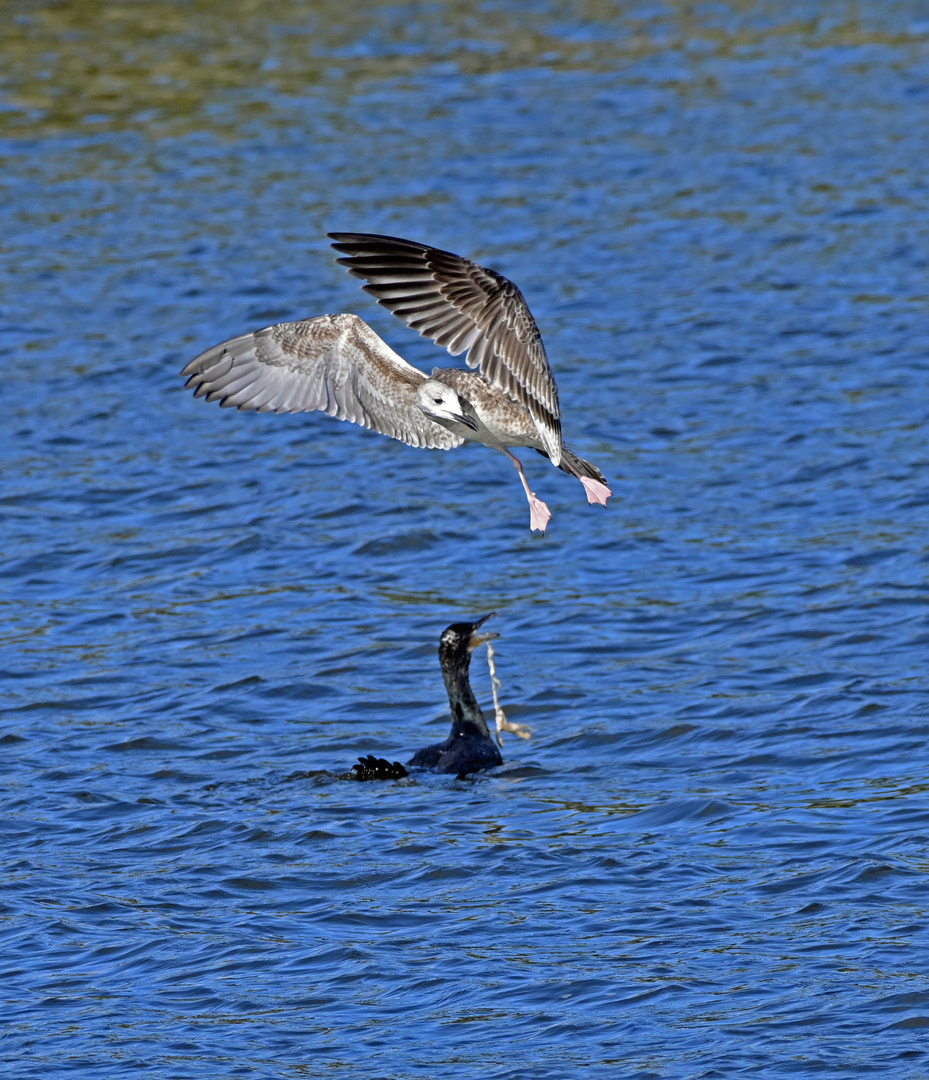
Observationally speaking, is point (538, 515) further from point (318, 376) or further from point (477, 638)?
point (477, 638)

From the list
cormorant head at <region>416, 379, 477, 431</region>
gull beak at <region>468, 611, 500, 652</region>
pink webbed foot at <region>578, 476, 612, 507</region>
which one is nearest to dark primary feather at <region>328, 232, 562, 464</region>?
cormorant head at <region>416, 379, 477, 431</region>

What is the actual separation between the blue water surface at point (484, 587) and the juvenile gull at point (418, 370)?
1942 millimetres

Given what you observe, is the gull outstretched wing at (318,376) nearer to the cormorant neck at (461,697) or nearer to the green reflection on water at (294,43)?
the cormorant neck at (461,697)

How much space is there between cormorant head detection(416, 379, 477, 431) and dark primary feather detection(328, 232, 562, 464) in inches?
8.3

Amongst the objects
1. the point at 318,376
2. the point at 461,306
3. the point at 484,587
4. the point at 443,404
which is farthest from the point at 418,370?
the point at 484,587

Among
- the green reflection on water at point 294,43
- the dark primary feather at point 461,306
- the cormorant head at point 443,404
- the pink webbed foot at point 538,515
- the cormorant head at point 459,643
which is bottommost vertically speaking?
the cormorant head at point 459,643

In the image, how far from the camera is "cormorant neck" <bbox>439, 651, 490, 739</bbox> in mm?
10613

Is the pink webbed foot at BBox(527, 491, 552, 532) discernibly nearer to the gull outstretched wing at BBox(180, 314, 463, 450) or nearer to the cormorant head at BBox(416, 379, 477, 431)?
the cormorant head at BBox(416, 379, 477, 431)

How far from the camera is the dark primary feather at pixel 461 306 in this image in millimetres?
8211

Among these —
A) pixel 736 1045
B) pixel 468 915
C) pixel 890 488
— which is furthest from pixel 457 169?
pixel 736 1045

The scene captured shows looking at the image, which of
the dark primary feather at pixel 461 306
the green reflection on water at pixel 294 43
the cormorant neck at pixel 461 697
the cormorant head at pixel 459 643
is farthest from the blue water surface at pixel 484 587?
the dark primary feather at pixel 461 306

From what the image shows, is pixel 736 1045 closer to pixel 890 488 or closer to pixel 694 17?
pixel 890 488

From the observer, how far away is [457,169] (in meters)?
21.7

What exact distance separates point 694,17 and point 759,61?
2.62 m
